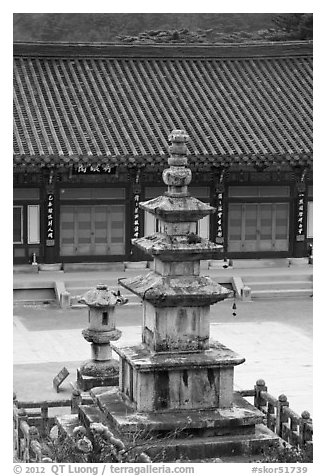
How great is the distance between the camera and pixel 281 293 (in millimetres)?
35062

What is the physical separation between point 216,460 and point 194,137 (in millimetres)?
18879

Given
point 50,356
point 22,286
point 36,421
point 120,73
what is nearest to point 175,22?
point 120,73

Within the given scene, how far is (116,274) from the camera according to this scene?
35312 mm

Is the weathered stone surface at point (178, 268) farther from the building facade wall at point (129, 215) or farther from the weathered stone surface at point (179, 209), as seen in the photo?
the building facade wall at point (129, 215)

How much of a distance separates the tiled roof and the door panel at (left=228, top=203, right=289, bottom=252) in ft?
5.09

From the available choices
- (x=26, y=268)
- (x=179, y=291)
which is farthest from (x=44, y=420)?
(x=26, y=268)

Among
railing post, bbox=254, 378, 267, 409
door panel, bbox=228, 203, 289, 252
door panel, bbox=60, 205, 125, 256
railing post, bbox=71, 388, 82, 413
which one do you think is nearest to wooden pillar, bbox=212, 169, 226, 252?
door panel, bbox=228, 203, 289, 252

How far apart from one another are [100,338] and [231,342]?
6718 millimetres

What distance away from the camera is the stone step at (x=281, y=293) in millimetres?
34875

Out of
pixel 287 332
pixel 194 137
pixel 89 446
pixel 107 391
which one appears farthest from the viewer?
pixel 194 137

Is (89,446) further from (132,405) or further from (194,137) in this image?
(194,137)

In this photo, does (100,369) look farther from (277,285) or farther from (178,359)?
(277,285)

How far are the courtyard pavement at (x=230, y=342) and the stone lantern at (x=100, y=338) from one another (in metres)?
1.51

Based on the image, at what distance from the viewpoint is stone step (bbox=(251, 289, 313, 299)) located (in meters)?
34.9
